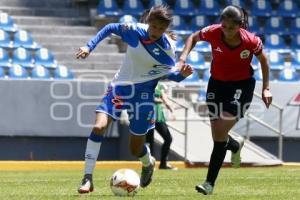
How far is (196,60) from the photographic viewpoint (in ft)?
81.5

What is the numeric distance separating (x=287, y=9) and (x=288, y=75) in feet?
13.3

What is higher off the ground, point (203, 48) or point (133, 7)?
point (133, 7)

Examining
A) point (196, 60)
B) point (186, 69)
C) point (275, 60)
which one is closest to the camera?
point (186, 69)

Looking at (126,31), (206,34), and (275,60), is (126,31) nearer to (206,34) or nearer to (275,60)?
(206,34)

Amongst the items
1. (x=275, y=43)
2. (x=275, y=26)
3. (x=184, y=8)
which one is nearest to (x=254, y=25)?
(x=275, y=26)

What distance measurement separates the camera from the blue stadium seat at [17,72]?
22.4m

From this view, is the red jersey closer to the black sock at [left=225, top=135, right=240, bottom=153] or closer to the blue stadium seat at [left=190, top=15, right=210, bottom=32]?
the black sock at [left=225, top=135, right=240, bottom=153]

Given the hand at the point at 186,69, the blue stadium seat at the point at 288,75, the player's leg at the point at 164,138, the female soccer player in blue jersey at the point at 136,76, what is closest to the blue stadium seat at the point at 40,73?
the player's leg at the point at 164,138

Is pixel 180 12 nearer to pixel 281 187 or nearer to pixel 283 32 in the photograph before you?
→ pixel 283 32

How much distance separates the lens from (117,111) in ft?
36.9

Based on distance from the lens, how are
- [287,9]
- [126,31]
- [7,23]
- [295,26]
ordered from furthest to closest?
[287,9] < [295,26] < [7,23] < [126,31]

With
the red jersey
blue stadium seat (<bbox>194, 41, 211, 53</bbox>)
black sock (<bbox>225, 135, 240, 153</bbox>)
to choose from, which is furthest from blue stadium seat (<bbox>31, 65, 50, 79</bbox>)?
the red jersey

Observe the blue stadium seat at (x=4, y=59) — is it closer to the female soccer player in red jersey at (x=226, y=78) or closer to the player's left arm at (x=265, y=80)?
the female soccer player in red jersey at (x=226, y=78)

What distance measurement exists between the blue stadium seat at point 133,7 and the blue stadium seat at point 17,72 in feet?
15.8
